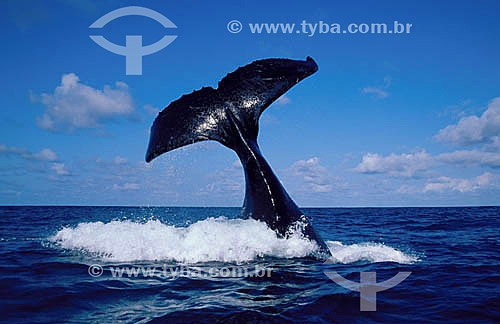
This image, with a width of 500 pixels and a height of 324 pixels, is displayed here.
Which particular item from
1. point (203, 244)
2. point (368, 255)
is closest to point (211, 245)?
point (203, 244)

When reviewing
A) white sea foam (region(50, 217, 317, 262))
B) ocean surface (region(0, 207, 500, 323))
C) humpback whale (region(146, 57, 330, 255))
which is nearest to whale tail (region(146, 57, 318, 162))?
humpback whale (region(146, 57, 330, 255))

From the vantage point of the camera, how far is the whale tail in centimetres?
702

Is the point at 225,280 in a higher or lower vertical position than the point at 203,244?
lower

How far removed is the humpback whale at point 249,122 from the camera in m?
6.98

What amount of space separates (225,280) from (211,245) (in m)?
1.95

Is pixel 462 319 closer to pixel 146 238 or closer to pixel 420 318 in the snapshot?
pixel 420 318

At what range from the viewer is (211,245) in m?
7.47

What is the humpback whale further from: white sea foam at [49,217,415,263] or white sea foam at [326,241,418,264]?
white sea foam at [326,241,418,264]

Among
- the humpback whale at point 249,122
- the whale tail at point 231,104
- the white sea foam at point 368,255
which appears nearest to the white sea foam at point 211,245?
the white sea foam at point 368,255

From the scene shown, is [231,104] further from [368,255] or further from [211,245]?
[368,255]

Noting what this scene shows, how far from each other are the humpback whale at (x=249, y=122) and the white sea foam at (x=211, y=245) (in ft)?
0.81

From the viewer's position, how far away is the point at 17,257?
7.78 meters

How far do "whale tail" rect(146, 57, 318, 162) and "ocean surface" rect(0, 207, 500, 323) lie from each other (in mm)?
1811

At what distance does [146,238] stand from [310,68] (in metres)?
4.79
